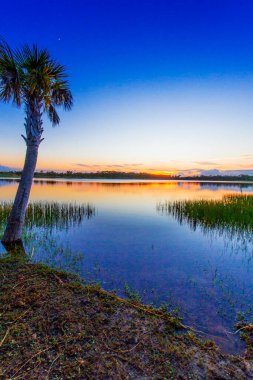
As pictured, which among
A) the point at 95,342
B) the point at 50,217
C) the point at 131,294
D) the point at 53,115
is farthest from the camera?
the point at 50,217

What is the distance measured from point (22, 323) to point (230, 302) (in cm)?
538

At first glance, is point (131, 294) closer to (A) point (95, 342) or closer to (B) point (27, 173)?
(A) point (95, 342)

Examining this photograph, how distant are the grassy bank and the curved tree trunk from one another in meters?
5.68

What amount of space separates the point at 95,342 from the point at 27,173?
8.75 meters

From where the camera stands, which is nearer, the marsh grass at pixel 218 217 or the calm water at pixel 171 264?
the calm water at pixel 171 264

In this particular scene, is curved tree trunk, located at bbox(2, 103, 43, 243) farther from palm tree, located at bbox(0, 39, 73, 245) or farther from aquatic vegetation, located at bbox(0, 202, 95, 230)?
aquatic vegetation, located at bbox(0, 202, 95, 230)

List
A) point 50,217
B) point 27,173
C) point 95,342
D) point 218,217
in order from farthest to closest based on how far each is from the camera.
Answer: point 218,217, point 50,217, point 27,173, point 95,342

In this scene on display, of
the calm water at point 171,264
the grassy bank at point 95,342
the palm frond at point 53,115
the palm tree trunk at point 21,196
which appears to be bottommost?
the calm water at point 171,264

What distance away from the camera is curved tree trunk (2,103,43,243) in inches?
424

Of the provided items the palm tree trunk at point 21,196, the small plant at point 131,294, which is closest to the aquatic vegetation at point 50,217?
the palm tree trunk at point 21,196

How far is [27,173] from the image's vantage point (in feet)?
35.2

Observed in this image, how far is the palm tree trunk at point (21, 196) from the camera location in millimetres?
10758

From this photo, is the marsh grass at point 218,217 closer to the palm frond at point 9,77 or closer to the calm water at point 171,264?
the calm water at point 171,264

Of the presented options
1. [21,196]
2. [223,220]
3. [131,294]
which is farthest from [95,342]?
[223,220]
